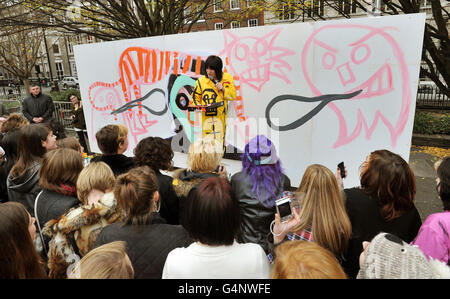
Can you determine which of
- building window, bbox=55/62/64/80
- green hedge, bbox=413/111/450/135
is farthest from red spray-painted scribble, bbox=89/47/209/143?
building window, bbox=55/62/64/80

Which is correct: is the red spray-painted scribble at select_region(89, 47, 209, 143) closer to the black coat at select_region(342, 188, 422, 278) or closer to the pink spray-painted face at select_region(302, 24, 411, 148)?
the pink spray-painted face at select_region(302, 24, 411, 148)

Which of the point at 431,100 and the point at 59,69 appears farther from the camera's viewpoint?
the point at 59,69

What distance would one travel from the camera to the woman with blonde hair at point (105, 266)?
1.21 meters

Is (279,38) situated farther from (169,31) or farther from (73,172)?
(169,31)

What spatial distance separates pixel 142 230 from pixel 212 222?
Answer: 19.1 inches

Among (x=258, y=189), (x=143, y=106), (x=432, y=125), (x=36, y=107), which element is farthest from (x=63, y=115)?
(x=432, y=125)

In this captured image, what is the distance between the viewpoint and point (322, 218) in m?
1.78

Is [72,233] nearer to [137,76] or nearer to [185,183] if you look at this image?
[185,183]

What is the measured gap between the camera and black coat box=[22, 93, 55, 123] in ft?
21.4

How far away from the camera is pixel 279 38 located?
4012mm

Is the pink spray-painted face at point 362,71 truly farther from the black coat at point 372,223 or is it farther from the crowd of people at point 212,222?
the black coat at point 372,223

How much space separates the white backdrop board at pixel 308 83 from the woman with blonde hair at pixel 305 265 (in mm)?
3022

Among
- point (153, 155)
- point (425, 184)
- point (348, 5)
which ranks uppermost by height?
point (348, 5)

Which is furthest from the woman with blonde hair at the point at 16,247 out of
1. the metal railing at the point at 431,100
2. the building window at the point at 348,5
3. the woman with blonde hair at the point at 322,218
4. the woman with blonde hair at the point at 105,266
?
the metal railing at the point at 431,100
